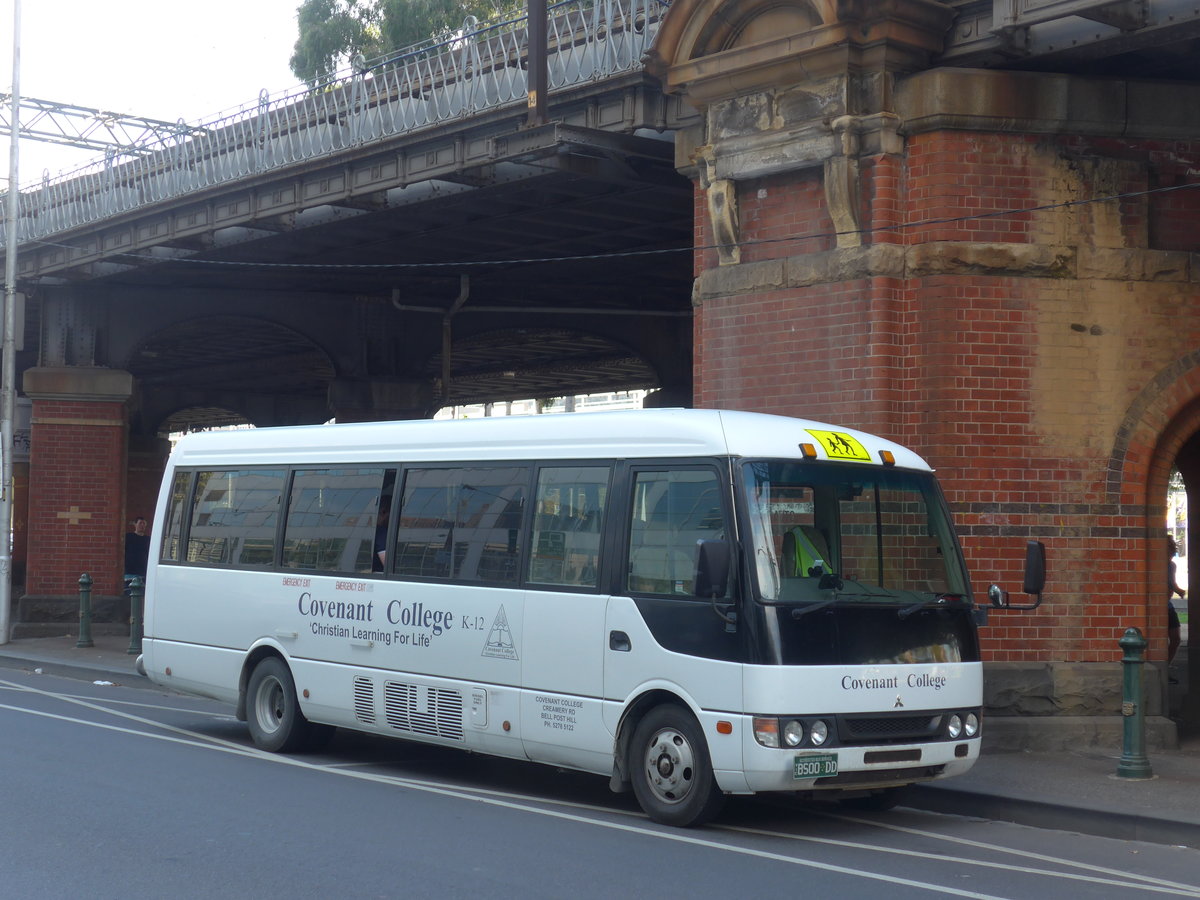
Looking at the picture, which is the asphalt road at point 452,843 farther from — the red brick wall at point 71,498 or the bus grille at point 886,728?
the red brick wall at point 71,498

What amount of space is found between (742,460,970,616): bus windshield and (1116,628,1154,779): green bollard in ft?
5.30

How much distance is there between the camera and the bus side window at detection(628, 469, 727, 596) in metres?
8.70

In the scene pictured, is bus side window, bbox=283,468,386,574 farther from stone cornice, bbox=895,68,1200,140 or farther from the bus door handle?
stone cornice, bbox=895,68,1200,140

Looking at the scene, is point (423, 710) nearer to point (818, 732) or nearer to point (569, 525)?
point (569, 525)

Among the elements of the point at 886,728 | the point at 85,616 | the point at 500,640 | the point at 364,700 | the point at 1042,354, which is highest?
the point at 1042,354

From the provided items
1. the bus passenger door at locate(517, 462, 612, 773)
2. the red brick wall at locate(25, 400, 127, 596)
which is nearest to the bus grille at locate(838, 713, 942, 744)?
the bus passenger door at locate(517, 462, 612, 773)

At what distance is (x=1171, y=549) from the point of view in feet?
52.0

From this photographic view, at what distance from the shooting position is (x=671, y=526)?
8.95m

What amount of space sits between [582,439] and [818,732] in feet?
8.39

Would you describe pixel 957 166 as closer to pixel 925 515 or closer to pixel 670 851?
pixel 925 515

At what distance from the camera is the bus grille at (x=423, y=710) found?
10.1 meters

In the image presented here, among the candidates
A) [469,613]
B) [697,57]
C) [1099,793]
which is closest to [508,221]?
[697,57]

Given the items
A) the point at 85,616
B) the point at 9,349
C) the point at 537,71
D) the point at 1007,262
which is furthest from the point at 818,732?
the point at 9,349

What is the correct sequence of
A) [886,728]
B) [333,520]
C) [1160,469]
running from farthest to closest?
[1160,469] < [333,520] < [886,728]
